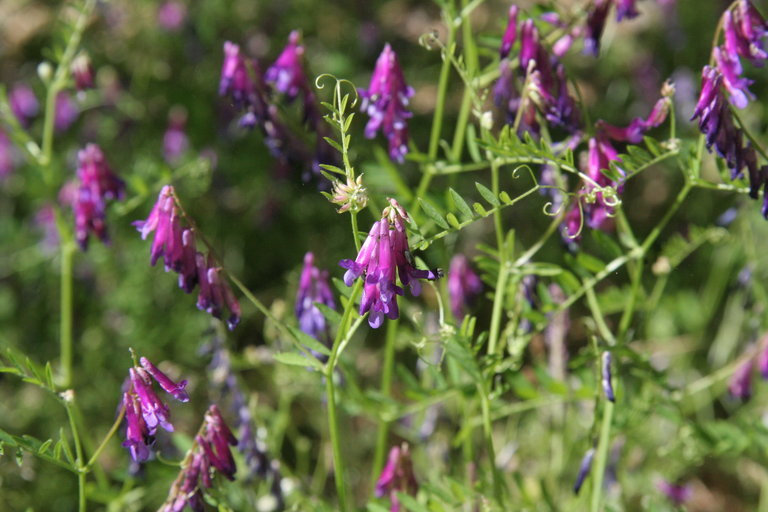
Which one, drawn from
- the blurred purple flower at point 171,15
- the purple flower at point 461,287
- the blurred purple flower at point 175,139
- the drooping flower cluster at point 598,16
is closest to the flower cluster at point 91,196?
the purple flower at point 461,287

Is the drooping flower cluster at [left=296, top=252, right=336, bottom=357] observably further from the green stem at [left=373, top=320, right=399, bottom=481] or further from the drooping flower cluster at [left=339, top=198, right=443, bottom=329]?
the drooping flower cluster at [left=339, top=198, right=443, bottom=329]

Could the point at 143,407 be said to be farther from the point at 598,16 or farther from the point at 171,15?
the point at 171,15

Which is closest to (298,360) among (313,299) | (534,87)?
(313,299)

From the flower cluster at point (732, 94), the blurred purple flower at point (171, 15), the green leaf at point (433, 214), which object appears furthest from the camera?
the blurred purple flower at point (171, 15)

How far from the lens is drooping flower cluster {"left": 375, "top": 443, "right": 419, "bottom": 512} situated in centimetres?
234

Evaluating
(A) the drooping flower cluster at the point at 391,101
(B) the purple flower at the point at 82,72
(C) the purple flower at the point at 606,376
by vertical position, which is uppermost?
(A) the drooping flower cluster at the point at 391,101

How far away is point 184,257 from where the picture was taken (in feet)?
6.70

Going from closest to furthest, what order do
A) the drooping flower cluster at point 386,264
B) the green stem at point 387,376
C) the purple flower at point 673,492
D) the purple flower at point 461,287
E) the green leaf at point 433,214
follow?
the drooping flower cluster at point 386,264 < the green leaf at point 433,214 < the green stem at point 387,376 < the purple flower at point 461,287 < the purple flower at point 673,492

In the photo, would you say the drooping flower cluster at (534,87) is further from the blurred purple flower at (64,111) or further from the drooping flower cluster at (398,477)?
the blurred purple flower at (64,111)

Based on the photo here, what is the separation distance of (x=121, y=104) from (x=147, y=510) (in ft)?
7.68

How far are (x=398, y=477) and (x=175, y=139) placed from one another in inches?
113

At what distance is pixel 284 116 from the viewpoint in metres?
2.73

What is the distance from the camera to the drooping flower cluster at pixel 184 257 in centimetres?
201

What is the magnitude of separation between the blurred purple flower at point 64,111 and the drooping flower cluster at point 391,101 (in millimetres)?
3070
